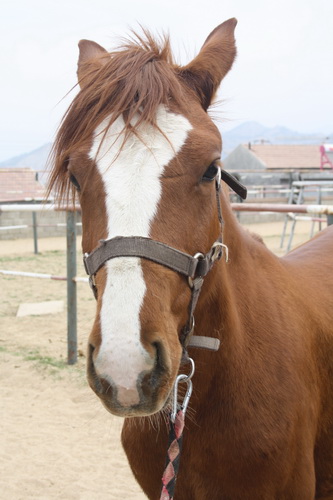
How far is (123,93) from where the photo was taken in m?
1.76

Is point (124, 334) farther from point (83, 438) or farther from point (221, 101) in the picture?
point (83, 438)

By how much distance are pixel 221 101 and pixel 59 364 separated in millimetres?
3828

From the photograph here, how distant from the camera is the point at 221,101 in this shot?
2.11 m

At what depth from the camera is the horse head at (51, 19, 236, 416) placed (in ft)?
4.71

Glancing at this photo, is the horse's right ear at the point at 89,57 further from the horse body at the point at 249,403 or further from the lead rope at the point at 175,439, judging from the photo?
the lead rope at the point at 175,439

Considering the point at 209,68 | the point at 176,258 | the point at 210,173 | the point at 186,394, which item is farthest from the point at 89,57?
the point at 186,394

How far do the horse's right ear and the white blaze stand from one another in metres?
0.37

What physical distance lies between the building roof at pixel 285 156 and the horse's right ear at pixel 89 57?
35979 mm

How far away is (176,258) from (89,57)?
1.17 meters

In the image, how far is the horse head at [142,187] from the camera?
143 centimetres

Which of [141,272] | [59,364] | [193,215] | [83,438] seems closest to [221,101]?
[193,215]

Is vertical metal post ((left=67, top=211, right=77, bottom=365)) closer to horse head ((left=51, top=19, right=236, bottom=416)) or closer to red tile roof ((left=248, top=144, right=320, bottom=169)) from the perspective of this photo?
horse head ((left=51, top=19, right=236, bottom=416))

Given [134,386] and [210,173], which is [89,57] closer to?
[210,173]

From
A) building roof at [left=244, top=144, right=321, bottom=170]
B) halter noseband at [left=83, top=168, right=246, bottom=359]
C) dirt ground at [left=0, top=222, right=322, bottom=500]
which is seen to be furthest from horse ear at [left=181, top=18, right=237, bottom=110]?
building roof at [left=244, top=144, right=321, bottom=170]
